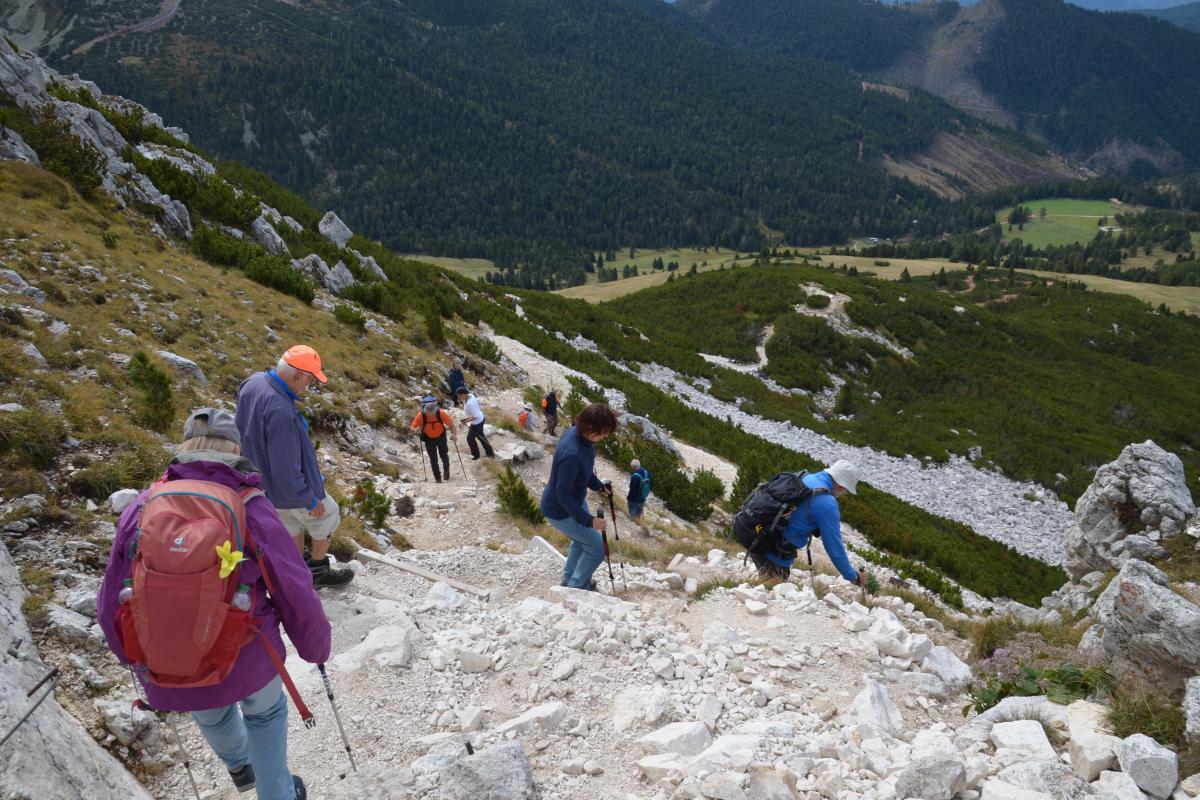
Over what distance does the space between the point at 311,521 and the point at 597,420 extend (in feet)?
9.60

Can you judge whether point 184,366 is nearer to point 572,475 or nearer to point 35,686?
point 572,475

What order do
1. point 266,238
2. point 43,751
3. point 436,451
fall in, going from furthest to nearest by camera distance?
point 266,238, point 436,451, point 43,751

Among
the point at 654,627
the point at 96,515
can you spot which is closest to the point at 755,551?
the point at 654,627

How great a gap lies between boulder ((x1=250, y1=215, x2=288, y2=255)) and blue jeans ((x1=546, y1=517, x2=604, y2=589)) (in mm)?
19025

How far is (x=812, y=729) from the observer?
15.9ft

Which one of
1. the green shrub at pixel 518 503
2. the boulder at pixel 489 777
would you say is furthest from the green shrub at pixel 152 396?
the boulder at pixel 489 777

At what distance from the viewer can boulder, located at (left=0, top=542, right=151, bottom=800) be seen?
294cm

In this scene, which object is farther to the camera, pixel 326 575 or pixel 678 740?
pixel 326 575

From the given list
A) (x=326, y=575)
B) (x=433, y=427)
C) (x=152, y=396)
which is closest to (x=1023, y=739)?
(x=326, y=575)

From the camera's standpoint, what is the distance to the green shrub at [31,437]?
608cm

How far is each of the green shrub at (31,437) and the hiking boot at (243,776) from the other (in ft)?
14.4

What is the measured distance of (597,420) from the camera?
19.0 ft

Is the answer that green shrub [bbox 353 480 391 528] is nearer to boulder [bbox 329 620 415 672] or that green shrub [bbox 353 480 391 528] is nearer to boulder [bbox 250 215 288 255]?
boulder [bbox 329 620 415 672]

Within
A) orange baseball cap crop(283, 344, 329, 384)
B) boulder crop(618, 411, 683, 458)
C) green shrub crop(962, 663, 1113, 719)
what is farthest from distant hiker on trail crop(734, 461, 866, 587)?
boulder crop(618, 411, 683, 458)
